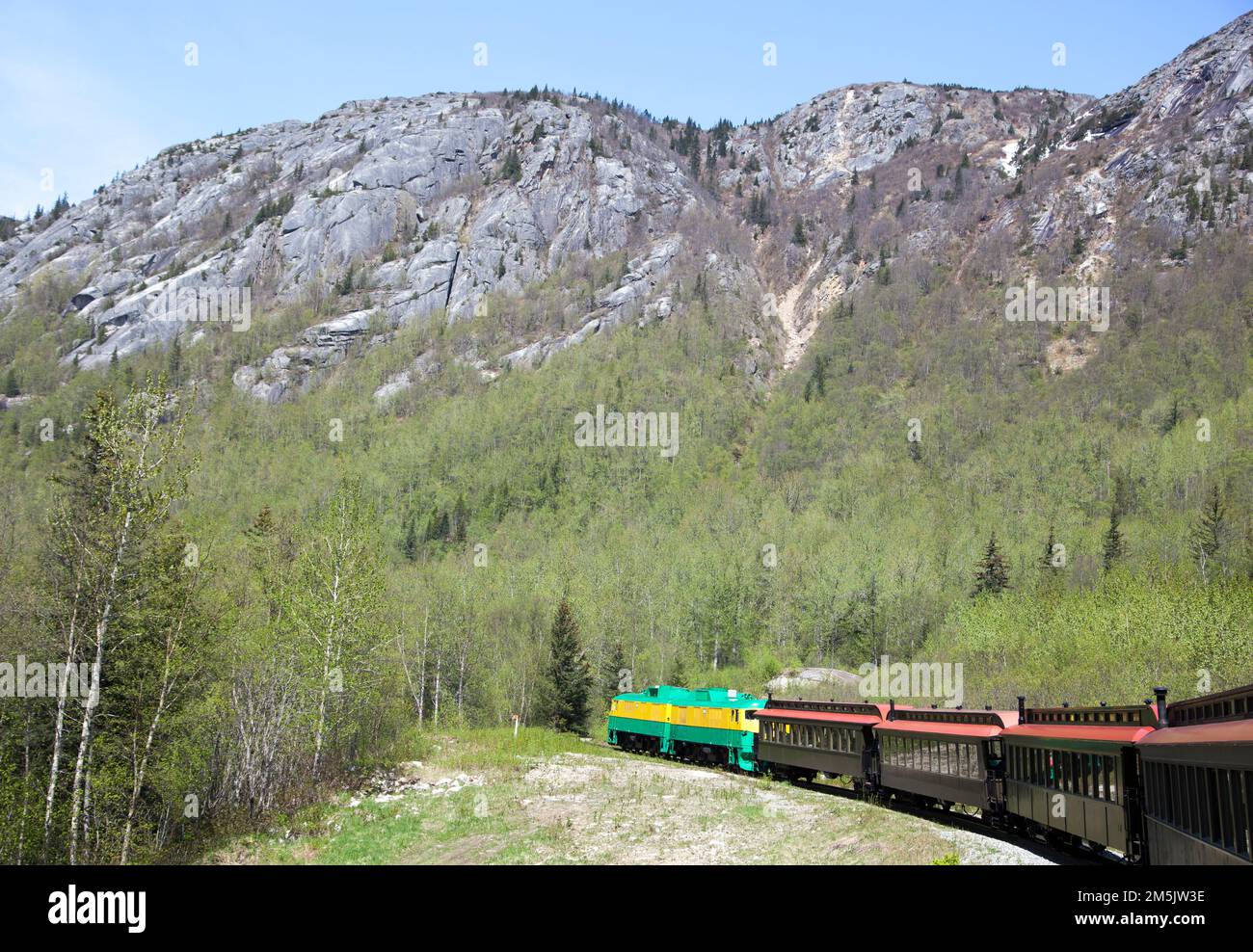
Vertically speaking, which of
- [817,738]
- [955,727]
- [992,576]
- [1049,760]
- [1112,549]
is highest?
[1112,549]

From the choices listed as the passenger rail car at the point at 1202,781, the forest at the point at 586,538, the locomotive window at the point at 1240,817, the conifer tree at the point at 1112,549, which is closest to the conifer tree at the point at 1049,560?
the forest at the point at 586,538

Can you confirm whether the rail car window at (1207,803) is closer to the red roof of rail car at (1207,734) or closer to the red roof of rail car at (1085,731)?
the red roof of rail car at (1207,734)

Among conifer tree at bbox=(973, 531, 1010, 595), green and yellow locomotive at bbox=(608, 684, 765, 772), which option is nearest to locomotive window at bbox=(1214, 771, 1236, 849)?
green and yellow locomotive at bbox=(608, 684, 765, 772)

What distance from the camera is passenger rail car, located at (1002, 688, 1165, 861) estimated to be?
48.5ft

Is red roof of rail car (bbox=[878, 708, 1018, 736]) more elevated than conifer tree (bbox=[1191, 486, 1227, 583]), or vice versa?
conifer tree (bbox=[1191, 486, 1227, 583])

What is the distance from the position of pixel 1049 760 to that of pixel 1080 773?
1729 millimetres

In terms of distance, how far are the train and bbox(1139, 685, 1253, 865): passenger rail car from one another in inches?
1.0

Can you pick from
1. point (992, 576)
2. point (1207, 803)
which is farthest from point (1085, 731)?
point (992, 576)

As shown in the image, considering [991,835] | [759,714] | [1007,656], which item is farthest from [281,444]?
[991,835]

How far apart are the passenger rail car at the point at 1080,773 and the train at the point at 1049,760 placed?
0.03m

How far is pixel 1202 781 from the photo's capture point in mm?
11031

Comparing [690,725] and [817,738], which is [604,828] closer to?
[817,738]

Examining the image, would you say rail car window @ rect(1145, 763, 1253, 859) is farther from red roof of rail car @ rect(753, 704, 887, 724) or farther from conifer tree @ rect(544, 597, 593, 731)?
conifer tree @ rect(544, 597, 593, 731)

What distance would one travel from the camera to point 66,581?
2197cm
